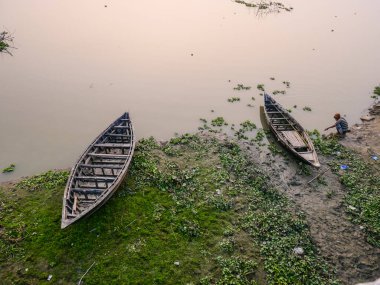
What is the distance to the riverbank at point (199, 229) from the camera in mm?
7621

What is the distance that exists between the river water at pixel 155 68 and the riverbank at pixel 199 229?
228 cm

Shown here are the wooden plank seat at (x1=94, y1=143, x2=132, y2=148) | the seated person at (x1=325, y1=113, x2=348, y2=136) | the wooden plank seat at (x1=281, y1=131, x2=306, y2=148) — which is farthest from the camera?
the seated person at (x1=325, y1=113, x2=348, y2=136)

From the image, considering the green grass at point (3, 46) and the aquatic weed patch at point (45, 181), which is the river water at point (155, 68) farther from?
the aquatic weed patch at point (45, 181)

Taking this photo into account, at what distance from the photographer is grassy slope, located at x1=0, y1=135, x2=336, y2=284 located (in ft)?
24.8

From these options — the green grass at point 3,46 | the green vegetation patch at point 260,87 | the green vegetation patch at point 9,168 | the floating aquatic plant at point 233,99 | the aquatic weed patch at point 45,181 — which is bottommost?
the aquatic weed patch at point 45,181

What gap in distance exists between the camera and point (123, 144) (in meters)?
10.6

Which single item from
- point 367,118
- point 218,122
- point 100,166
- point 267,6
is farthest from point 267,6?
point 100,166

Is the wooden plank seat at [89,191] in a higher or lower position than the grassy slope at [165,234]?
higher

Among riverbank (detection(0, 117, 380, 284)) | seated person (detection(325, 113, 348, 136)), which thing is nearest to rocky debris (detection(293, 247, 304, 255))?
riverbank (detection(0, 117, 380, 284))

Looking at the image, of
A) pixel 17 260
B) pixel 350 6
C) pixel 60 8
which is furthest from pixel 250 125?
pixel 350 6

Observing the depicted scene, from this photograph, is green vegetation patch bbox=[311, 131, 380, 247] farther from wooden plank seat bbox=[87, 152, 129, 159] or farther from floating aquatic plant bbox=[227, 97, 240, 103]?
wooden plank seat bbox=[87, 152, 129, 159]

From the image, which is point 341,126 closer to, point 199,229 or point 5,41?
point 199,229

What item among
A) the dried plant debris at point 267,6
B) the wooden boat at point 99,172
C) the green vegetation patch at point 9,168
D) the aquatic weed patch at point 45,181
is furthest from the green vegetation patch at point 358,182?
the dried plant debris at point 267,6

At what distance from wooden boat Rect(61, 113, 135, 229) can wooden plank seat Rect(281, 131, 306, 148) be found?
5873 millimetres
